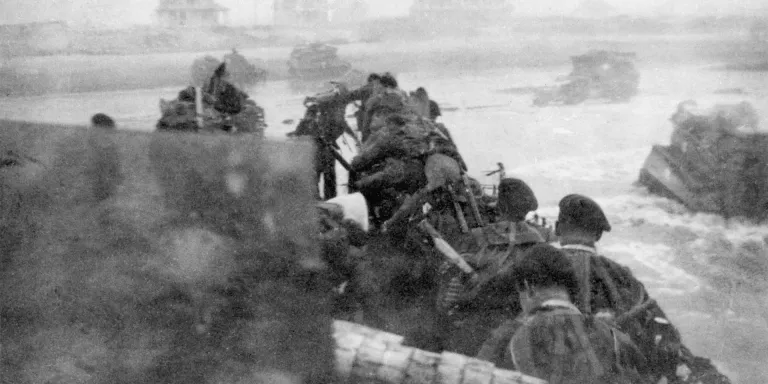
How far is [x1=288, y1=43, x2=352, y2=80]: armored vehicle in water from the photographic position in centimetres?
1423

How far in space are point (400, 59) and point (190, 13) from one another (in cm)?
773

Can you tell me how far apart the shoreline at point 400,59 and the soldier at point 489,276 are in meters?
3.99

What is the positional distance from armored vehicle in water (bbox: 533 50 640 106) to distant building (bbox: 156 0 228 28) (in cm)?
827

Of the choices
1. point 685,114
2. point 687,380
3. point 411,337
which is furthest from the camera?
point 685,114

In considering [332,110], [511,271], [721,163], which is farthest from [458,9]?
[511,271]

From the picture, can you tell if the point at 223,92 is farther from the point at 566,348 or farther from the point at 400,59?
the point at 400,59

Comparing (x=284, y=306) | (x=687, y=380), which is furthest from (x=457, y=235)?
(x=284, y=306)

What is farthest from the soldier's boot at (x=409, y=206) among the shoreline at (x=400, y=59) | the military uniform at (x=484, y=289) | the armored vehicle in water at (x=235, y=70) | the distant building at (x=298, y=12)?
the distant building at (x=298, y=12)

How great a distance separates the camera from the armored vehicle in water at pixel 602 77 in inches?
455

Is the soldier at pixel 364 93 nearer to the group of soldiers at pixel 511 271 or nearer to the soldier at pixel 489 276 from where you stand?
the group of soldiers at pixel 511 271

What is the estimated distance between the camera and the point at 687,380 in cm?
246

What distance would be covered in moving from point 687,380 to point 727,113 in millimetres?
5100

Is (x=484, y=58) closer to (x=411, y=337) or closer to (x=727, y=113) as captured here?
(x=727, y=113)

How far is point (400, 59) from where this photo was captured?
1738 centimetres
